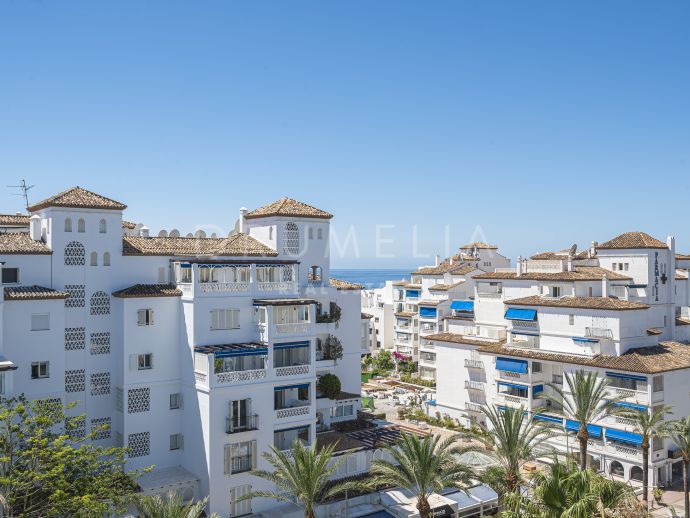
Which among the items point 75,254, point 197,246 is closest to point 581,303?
point 197,246

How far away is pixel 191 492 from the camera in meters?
38.8

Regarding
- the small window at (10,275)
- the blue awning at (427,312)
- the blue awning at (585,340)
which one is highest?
the small window at (10,275)

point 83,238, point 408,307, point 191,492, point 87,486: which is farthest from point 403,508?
point 408,307

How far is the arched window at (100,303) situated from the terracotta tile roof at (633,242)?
47.1 meters

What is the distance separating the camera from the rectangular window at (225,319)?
41844 mm

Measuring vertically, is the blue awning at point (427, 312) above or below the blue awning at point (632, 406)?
above

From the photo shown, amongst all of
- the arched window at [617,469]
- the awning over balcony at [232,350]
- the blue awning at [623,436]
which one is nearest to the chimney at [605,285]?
the blue awning at [623,436]

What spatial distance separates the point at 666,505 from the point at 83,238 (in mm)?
43238

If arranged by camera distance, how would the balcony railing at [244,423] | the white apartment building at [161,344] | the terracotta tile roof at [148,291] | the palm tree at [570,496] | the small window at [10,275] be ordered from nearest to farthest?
the palm tree at [570,496], the small window at [10,275], the white apartment building at [161,344], the balcony railing at [244,423], the terracotta tile roof at [148,291]

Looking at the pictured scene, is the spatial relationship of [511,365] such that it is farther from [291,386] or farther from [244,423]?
[244,423]

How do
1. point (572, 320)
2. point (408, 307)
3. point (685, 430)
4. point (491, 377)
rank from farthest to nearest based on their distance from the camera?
1. point (408, 307)
2. point (491, 377)
3. point (572, 320)
4. point (685, 430)

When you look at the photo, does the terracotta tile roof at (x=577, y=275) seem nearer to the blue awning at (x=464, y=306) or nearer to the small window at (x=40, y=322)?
the blue awning at (x=464, y=306)

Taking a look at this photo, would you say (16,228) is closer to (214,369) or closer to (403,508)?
(214,369)

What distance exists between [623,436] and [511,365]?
11.3m
